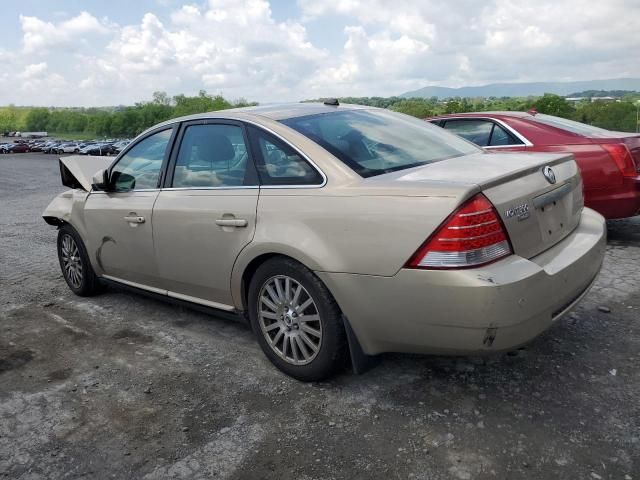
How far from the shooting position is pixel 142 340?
13.2 ft

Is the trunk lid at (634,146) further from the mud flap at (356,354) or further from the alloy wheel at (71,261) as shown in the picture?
the alloy wheel at (71,261)

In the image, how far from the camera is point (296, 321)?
312cm

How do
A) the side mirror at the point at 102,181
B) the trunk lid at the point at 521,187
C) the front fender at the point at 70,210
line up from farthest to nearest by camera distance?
the front fender at the point at 70,210 → the side mirror at the point at 102,181 → the trunk lid at the point at 521,187

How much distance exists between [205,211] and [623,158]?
423 cm

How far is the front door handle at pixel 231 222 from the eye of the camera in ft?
10.7

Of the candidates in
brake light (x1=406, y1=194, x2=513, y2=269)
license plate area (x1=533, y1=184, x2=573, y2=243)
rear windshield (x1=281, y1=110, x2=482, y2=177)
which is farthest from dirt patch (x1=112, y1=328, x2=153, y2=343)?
license plate area (x1=533, y1=184, x2=573, y2=243)

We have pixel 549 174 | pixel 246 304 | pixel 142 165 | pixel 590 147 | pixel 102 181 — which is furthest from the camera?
pixel 590 147

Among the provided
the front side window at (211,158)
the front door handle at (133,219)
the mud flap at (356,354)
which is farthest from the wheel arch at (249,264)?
the front door handle at (133,219)

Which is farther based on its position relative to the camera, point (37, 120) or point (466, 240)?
point (37, 120)

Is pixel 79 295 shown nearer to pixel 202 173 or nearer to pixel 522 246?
pixel 202 173

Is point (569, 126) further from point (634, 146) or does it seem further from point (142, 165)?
point (142, 165)

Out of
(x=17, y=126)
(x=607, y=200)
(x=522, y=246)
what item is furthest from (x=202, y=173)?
(x=17, y=126)

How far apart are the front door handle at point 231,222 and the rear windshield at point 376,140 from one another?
63 centimetres

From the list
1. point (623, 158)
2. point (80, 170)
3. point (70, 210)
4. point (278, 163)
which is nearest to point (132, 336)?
point (70, 210)
